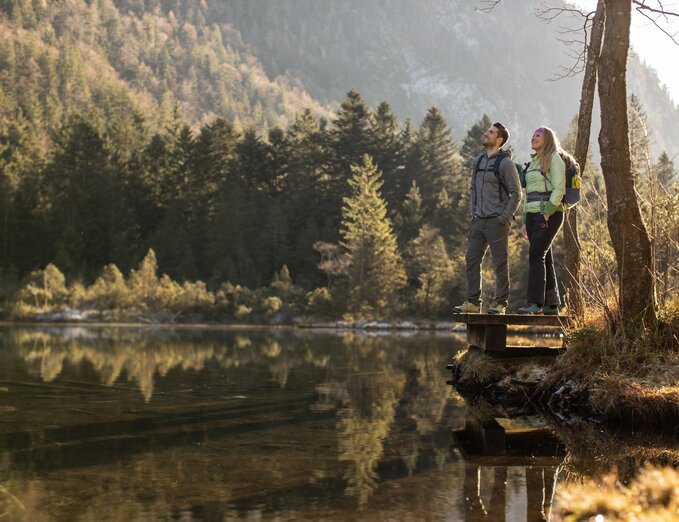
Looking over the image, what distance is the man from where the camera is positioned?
8070 millimetres

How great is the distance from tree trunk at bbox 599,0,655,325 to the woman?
566 mm

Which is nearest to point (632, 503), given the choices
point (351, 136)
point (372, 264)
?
point (372, 264)

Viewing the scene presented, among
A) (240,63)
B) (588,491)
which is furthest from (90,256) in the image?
(240,63)

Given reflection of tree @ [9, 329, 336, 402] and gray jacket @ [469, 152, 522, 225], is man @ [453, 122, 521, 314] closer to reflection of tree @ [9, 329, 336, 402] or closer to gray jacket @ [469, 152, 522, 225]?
gray jacket @ [469, 152, 522, 225]

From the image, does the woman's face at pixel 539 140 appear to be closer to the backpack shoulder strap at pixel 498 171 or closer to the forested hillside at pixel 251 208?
Result: the backpack shoulder strap at pixel 498 171

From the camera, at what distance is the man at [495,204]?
807cm

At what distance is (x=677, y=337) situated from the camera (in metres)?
6.81

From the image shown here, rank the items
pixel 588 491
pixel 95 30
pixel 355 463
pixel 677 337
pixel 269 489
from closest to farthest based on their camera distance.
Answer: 1. pixel 588 491
2. pixel 269 489
3. pixel 355 463
4. pixel 677 337
5. pixel 95 30

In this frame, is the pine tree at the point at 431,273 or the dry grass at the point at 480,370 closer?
the dry grass at the point at 480,370

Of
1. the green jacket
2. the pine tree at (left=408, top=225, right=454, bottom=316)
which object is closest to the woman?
the green jacket

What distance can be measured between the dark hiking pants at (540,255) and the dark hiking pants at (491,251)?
27cm

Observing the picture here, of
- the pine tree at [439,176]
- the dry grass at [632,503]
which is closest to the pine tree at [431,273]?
the pine tree at [439,176]

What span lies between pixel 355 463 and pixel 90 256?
53535mm

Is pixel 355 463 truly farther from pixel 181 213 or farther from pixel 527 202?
pixel 181 213
